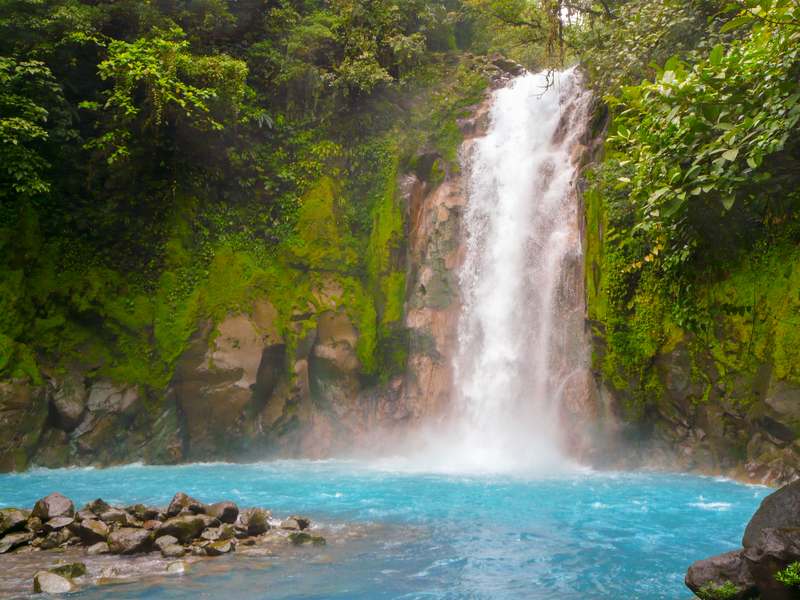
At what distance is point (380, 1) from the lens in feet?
66.5

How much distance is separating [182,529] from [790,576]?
5889mm

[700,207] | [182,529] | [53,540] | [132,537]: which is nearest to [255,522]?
[182,529]

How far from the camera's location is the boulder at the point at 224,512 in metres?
8.44

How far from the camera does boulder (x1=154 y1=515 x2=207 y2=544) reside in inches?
304

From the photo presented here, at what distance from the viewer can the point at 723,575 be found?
5367 mm

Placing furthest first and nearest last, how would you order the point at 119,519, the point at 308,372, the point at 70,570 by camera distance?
the point at 308,372 < the point at 119,519 < the point at 70,570

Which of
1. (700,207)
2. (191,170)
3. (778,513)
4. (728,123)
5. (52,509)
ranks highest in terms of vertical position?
(191,170)

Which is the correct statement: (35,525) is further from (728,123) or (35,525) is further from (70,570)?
(728,123)

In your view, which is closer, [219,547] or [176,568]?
[176,568]

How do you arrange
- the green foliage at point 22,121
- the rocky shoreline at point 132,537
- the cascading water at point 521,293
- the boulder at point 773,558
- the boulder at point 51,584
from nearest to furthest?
the boulder at point 773,558, the boulder at point 51,584, the rocky shoreline at point 132,537, the green foliage at point 22,121, the cascading water at point 521,293

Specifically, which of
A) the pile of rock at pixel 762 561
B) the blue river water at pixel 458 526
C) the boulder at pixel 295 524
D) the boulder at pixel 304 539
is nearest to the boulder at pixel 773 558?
the pile of rock at pixel 762 561

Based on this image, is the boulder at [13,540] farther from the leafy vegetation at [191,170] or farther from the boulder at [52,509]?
the leafy vegetation at [191,170]

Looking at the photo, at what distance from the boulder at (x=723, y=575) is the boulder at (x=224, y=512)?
5.21m

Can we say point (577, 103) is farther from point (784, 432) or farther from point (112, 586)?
point (112, 586)
